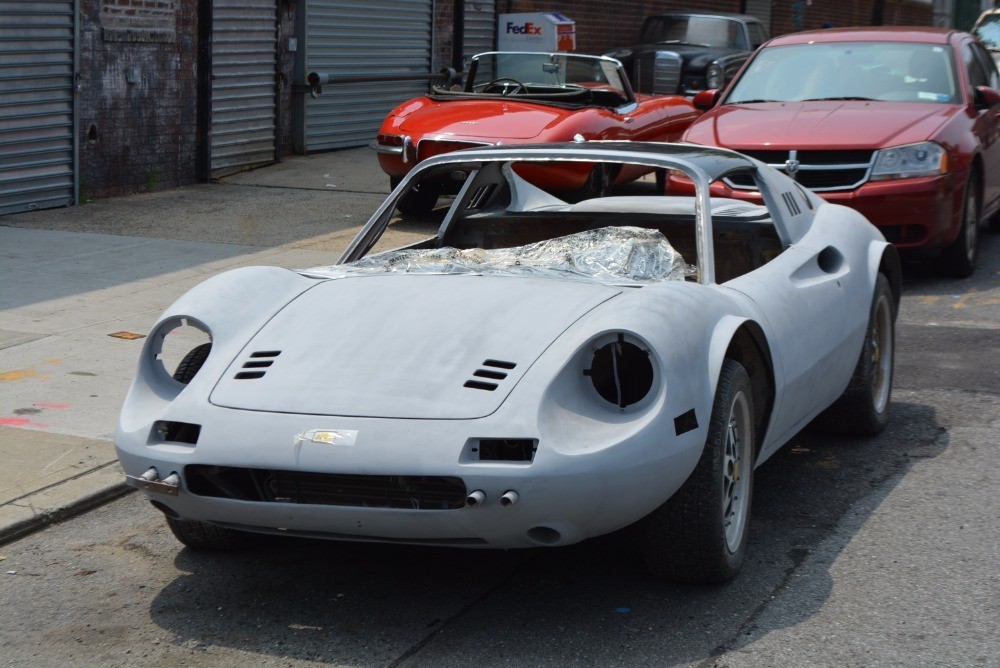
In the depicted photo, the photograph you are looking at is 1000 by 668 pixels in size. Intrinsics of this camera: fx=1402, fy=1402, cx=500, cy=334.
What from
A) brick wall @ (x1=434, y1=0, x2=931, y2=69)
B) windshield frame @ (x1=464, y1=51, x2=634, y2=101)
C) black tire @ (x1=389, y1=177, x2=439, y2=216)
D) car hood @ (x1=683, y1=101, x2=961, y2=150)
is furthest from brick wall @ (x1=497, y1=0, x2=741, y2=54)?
car hood @ (x1=683, y1=101, x2=961, y2=150)

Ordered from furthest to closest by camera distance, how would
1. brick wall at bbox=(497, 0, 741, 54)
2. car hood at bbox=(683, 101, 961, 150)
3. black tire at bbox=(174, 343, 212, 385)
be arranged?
brick wall at bbox=(497, 0, 741, 54), car hood at bbox=(683, 101, 961, 150), black tire at bbox=(174, 343, 212, 385)

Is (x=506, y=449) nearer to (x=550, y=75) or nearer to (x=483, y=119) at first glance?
(x=483, y=119)

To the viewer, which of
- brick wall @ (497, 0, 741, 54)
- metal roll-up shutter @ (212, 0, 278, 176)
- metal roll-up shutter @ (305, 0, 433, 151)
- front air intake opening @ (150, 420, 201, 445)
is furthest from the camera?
brick wall @ (497, 0, 741, 54)

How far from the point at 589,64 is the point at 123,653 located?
1031cm

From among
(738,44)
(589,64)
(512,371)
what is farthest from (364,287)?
(738,44)

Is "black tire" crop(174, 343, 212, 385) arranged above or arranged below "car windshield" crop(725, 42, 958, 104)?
below

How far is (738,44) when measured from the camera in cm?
2045

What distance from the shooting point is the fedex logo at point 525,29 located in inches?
808

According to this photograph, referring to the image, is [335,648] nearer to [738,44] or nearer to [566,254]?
[566,254]

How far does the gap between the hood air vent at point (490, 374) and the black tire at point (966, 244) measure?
6448 millimetres

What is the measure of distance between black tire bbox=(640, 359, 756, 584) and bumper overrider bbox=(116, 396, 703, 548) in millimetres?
127

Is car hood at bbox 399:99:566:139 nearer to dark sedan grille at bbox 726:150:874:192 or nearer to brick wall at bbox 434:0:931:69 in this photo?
dark sedan grille at bbox 726:150:874:192

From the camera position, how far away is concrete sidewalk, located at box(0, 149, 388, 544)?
536 cm

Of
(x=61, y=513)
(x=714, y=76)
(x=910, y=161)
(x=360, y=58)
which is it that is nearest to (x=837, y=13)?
(x=714, y=76)
